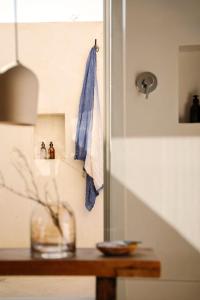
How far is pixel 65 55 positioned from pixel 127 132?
178 centimetres

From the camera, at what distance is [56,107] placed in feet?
12.5

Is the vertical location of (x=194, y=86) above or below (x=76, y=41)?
below

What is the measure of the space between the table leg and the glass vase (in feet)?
0.50

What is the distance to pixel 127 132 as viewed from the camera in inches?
89.8

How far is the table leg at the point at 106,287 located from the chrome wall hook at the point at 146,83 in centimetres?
116

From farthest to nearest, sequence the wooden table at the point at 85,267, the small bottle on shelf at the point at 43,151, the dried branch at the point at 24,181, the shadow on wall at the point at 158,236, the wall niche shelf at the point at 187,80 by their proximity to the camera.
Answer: the small bottle on shelf at the point at 43,151 → the dried branch at the point at 24,181 → the wall niche shelf at the point at 187,80 → the shadow on wall at the point at 158,236 → the wooden table at the point at 85,267

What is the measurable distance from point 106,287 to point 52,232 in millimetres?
293

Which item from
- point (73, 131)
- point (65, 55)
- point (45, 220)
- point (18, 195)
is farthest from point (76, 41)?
point (45, 220)

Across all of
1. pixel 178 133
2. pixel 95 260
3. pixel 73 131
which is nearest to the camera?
pixel 95 260

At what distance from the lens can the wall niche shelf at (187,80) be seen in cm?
234

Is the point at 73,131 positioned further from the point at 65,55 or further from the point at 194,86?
the point at 194,86

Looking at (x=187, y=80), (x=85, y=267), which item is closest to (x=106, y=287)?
(x=85, y=267)

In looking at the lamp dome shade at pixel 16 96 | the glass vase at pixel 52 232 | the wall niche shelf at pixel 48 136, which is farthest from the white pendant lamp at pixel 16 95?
the wall niche shelf at pixel 48 136

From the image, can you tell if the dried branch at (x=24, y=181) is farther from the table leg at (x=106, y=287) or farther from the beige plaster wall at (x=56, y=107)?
the table leg at (x=106, y=287)
